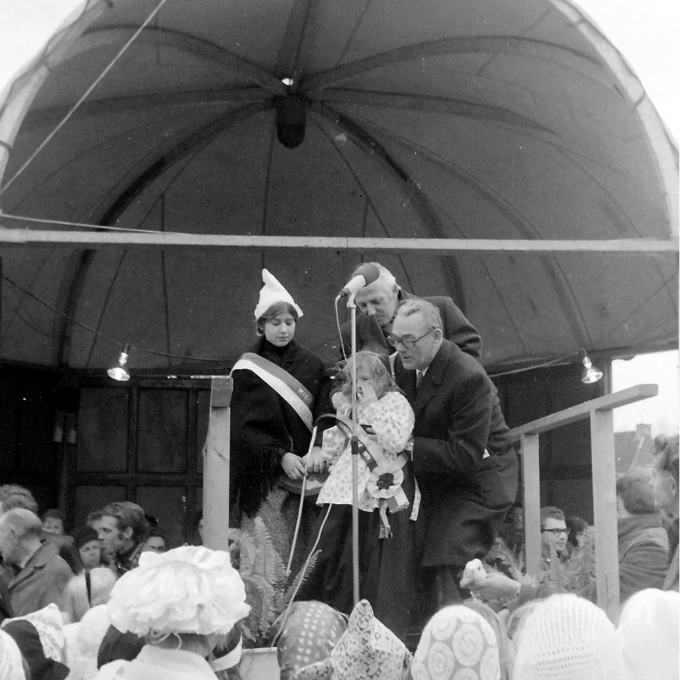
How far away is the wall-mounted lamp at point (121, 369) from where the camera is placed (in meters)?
10.0

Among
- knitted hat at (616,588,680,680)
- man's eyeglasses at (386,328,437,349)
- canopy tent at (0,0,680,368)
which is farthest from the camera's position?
canopy tent at (0,0,680,368)

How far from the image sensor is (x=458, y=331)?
20.2ft

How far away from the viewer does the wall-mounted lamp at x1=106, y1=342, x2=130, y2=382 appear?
396 inches

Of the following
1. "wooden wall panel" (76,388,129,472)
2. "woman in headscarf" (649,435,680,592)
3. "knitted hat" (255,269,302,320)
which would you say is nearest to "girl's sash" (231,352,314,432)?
"knitted hat" (255,269,302,320)

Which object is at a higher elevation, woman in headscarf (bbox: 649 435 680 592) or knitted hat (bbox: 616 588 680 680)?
woman in headscarf (bbox: 649 435 680 592)

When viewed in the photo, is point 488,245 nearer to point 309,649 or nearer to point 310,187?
point 309,649

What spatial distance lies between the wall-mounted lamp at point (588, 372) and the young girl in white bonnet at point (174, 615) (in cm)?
708

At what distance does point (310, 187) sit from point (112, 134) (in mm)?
1822

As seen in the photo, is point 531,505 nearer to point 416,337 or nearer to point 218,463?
point 416,337

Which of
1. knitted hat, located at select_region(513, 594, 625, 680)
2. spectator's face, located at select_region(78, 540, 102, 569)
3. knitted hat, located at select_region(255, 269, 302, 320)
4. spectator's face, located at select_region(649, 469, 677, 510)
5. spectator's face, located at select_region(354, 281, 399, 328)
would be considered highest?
knitted hat, located at select_region(255, 269, 302, 320)

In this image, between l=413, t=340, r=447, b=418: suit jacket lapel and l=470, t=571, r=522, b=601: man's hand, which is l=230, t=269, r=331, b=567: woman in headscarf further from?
l=470, t=571, r=522, b=601: man's hand

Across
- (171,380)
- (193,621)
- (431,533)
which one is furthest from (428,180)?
(193,621)

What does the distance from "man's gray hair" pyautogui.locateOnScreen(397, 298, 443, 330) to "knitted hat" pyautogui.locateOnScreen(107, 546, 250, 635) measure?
259cm

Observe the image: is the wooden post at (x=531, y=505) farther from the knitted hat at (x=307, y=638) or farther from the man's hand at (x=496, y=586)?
the knitted hat at (x=307, y=638)
